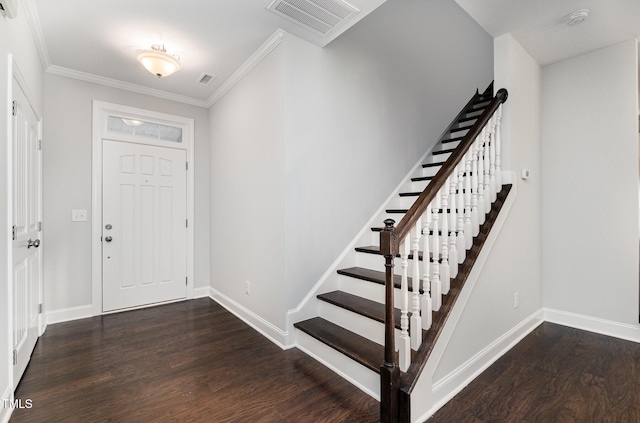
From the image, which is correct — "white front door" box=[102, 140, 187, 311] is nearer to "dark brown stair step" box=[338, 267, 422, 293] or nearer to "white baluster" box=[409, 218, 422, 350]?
"dark brown stair step" box=[338, 267, 422, 293]

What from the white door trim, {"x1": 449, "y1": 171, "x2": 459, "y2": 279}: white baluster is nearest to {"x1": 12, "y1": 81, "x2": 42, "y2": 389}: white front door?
the white door trim

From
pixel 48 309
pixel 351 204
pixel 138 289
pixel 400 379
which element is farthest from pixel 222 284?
pixel 400 379

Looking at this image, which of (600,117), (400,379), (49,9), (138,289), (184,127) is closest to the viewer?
(400,379)

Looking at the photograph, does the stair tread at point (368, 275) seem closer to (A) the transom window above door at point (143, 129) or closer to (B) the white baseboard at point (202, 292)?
(B) the white baseboard at point (202, 292)

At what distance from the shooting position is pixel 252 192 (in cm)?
300

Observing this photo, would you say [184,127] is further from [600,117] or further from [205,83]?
[600,117]

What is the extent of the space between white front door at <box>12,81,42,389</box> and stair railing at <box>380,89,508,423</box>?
2.34 metres

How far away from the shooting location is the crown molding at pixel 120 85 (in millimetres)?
3152

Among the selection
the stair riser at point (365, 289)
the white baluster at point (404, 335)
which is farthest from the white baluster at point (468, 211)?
the white baluster at point (404, 335)

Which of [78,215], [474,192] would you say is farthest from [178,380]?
[474,192]

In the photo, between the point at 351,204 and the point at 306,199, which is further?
the point at 351,204

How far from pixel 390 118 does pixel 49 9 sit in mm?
3049

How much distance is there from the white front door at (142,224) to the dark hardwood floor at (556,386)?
11.0 feet

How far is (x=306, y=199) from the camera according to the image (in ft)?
8.62
